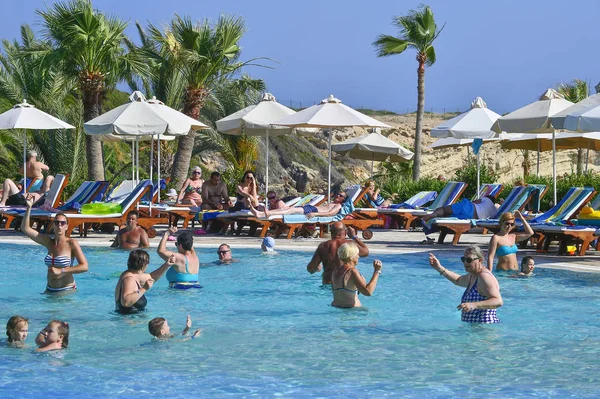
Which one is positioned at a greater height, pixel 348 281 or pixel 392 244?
pixel 392 244

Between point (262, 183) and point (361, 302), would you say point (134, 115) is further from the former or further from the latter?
point (262, 183)

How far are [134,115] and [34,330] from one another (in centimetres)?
921

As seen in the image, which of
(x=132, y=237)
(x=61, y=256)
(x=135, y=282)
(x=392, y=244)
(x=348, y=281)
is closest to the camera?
(x=135, y=282)

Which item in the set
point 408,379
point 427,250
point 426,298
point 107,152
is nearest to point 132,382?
point 408,379

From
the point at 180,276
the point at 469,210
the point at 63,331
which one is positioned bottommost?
the point at 63,331

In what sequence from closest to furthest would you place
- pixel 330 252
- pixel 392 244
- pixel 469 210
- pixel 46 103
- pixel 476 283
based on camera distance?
pixel 476 283
pixel 330 252
pixel 392 244
pixel 469 210
pixel 46 103

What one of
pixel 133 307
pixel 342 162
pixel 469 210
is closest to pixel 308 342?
pixel 133 307

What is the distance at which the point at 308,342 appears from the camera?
334 inches

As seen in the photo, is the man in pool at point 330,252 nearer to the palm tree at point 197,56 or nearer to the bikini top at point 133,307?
the bikini top at point 133,307

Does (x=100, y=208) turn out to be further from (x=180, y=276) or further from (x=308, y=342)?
(x=308, y=342)

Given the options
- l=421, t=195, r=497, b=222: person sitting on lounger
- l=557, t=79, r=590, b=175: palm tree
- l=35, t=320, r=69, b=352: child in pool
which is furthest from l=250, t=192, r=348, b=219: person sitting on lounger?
l=557, t=79, r=590, b=175: palm tree

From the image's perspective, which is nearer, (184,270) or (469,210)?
(184,270)

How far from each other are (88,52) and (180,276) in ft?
48.0

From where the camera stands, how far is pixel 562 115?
44.1 feet
